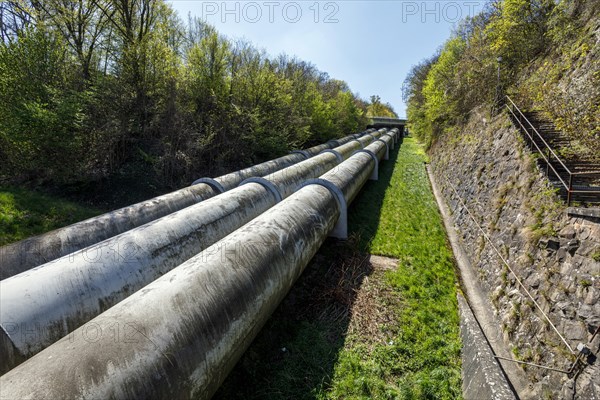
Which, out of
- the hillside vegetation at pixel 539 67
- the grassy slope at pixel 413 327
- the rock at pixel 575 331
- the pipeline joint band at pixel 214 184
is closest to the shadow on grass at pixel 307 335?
the grassy slope at pixel 413 327

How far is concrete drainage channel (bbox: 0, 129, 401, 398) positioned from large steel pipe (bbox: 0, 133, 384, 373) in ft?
0.04

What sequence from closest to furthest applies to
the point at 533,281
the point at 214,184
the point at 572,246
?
the point at 572,246 → the point at 533,281 → the point at 214,184

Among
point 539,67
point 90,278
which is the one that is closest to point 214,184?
point 90,278

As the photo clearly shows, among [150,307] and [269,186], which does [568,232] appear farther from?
[150,307]

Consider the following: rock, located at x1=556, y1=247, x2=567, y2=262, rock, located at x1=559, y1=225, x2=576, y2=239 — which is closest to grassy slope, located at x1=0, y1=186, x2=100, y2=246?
rock, located at x1=556, y1=247, x2=567, y2=262

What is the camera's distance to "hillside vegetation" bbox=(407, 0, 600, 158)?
7.86 meters

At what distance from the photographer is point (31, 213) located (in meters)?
9.26

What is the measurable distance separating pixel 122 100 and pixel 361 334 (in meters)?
13.6

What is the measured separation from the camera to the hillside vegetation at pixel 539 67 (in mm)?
7855

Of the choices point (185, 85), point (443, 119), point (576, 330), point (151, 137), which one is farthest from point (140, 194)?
point (443, 119)

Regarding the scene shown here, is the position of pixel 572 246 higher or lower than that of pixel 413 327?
higher

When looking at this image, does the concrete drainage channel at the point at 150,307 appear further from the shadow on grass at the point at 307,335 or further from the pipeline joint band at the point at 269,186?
the pipeline joint band at the point at 269,186

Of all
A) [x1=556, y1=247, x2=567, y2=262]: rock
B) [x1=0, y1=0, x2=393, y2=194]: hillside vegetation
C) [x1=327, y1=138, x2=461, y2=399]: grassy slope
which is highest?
[x1=0, y1=0, x2=393, y2=194]: hillside vegetation

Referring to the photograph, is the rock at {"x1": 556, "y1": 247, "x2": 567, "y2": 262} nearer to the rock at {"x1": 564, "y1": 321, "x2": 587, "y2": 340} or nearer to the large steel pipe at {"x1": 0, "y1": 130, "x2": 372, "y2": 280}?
the rock at {"x1": 564, "y1": 321, "x2": 587, "y2": 340}
